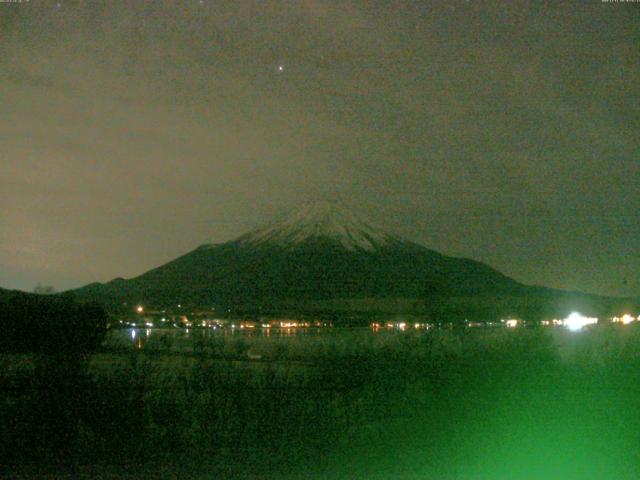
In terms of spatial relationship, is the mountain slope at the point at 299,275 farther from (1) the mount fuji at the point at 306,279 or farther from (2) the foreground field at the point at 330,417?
(2) the foreground field at the point at 330,417

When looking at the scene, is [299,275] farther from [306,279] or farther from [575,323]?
[575,323]

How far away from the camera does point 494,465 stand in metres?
12.3

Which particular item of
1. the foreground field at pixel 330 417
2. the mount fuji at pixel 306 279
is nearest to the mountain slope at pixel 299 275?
the mount fuji at pixel 306 279

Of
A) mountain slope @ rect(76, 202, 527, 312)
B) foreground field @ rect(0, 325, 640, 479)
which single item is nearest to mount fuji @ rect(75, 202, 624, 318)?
mountain slope @ rect(76, 202, 527, 312)

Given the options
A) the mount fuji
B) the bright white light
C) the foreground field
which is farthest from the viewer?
the mount fuji

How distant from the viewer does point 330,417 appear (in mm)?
14641

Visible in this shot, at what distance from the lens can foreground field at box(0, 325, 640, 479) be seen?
12.2m

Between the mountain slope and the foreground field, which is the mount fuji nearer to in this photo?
the mountain slope

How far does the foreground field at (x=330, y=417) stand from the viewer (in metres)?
12.2

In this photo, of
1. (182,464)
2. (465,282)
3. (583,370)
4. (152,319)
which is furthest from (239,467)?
(465,282)

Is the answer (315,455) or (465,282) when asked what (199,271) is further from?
(315,455)

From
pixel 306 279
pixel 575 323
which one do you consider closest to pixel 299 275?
pixel 306 279

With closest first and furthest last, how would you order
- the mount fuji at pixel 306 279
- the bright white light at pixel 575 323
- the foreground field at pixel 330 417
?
1. the foreground field at pixel 330 417
2. the bright white light at pixel 575 323
3. the mount fuji at pixel 306 279

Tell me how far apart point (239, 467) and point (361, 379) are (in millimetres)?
6528
